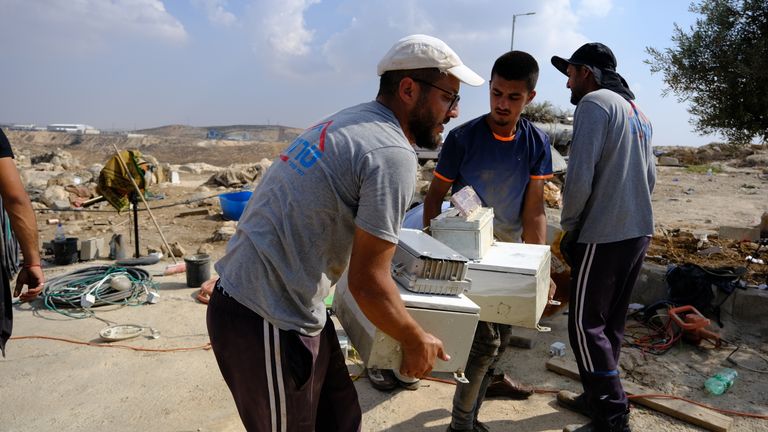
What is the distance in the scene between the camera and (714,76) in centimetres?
596

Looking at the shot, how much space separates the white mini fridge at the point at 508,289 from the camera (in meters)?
2.33

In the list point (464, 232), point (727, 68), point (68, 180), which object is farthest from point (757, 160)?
point (68, 180)

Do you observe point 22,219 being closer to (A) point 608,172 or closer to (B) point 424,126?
(B) point 424,126

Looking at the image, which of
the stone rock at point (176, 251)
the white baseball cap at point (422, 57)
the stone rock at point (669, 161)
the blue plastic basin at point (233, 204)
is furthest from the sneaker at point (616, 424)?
the stone rock at point (669, 161)

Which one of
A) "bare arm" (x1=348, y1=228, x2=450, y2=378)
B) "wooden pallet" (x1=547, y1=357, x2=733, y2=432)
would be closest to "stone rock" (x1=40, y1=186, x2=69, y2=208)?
"wooden pallet" (x1=547, y1=357, x2=733, y2=432)

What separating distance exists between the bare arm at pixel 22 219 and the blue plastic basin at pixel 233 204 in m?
7.22

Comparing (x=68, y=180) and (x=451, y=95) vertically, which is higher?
(x=451, y=95)

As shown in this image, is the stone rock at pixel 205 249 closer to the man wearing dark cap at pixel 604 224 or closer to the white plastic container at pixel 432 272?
the man wearing dark cap at pixel 604 224

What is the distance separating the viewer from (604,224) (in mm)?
2912

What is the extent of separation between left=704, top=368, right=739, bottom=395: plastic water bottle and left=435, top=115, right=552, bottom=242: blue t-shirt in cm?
184

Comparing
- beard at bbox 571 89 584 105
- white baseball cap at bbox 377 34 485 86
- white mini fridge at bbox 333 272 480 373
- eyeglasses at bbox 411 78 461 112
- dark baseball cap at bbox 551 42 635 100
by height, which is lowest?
white mini fridge at bbox 333 272 480 373

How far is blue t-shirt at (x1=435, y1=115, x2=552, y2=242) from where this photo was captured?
11.0 ft

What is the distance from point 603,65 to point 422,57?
192 centimetres

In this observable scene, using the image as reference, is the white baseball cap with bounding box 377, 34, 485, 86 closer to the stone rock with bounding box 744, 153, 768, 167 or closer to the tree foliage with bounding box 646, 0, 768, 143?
the tree foliage with bounding box 646, 0, 768, 143
